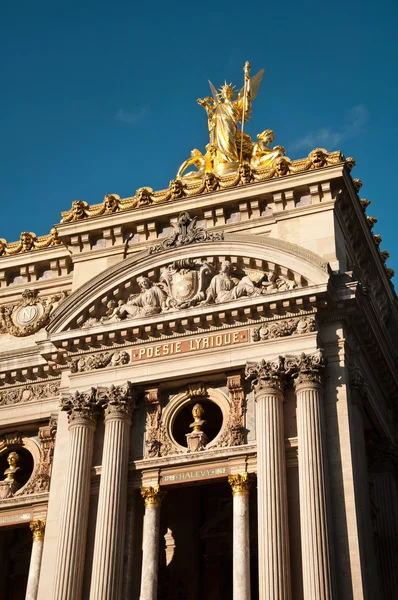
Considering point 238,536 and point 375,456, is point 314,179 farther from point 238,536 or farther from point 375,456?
point 238,536

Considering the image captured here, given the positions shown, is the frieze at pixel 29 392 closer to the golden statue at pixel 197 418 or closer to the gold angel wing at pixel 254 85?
the golden statue at pixel 197 418

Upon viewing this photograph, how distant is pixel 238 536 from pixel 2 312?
1204 centimetres

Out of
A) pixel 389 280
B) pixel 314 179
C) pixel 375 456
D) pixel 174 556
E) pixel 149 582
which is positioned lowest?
pixel 149 582

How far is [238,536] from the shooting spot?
25734 mm

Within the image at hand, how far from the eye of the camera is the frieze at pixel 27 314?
33.3 metres

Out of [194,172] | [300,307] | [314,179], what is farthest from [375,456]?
[194,172]

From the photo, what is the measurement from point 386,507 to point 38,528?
968cm

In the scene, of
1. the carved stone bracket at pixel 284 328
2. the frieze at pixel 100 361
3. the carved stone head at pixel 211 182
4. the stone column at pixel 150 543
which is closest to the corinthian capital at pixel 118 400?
the frieze at pixel 100 361

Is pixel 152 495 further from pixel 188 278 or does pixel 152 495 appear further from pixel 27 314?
pixel 27 314

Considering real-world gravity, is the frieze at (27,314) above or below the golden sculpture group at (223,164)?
below

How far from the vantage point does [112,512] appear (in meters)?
26.8

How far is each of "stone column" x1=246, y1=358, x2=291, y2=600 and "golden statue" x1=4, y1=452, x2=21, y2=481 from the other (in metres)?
8.02

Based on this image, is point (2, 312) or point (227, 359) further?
point (2, 312)

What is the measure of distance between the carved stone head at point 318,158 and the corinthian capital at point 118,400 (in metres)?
8.01
